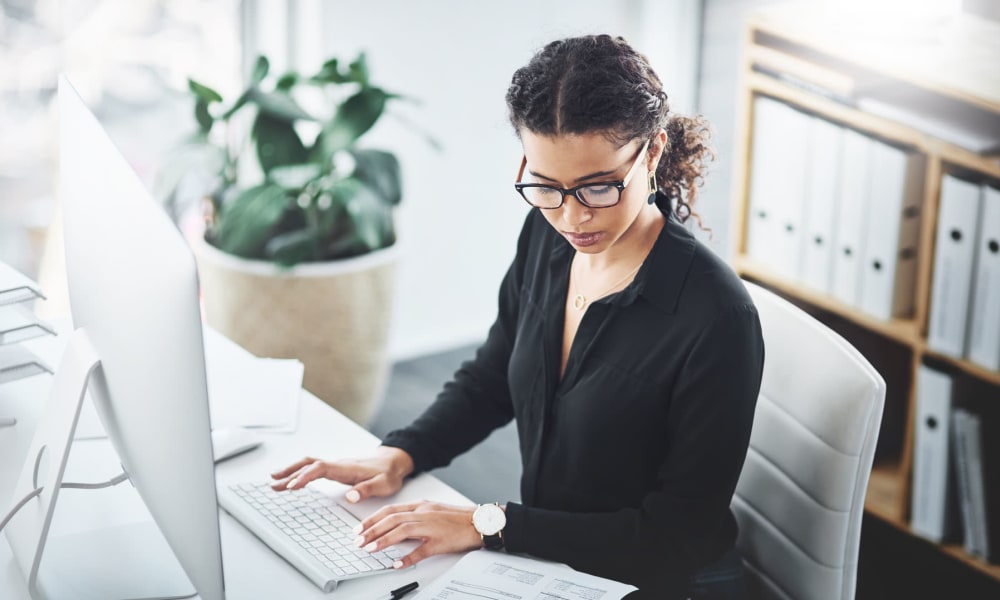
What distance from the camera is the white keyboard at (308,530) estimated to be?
1120 millimetres

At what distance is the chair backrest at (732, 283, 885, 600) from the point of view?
3.94 ft

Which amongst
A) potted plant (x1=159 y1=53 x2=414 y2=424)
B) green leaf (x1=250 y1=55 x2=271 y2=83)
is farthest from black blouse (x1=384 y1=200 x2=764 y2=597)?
green leaf (x1=250 y1=55 x2=271 y2=83)

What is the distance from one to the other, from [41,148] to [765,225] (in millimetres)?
1858

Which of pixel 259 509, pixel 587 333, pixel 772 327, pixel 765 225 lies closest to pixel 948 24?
pixel 765 225

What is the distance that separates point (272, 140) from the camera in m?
2.50

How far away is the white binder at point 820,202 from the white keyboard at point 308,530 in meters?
1.46

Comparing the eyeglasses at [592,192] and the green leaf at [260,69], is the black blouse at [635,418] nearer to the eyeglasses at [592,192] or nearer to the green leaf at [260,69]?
the eyeglasses at [592,192]

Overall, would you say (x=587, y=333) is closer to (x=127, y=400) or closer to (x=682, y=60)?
(x=127, y=400)

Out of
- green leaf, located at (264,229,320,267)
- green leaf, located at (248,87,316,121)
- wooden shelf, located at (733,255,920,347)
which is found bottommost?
wooden shelf, located at (733,255,920,347)

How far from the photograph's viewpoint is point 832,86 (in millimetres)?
2238

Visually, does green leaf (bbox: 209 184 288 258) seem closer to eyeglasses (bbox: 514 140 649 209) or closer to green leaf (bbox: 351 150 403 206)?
green leaf (bbox: 351 150 403 206)

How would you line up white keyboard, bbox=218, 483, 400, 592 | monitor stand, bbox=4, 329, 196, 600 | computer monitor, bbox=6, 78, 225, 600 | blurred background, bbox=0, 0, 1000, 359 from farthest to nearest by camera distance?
blurred background, bbox=0, 0, 1000, 359 < white keyboard, bbox=218, 483, 400, 592 < monitor stand, bbox=4, 329, 196, 600 < computer monitor, bbox=6, 78, 225, 600

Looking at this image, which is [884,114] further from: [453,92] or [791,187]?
[453,92]

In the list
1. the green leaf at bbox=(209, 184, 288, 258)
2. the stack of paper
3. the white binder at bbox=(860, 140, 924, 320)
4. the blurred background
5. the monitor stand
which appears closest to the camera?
the monitor stand
